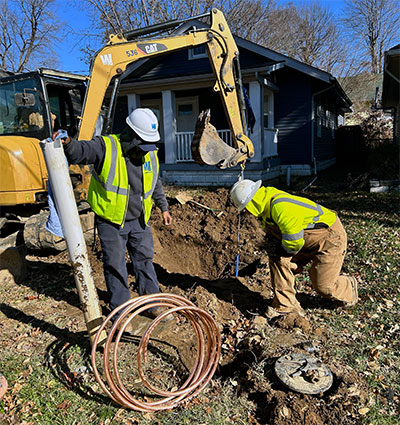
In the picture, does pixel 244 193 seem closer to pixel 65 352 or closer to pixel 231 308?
pixel 231 308

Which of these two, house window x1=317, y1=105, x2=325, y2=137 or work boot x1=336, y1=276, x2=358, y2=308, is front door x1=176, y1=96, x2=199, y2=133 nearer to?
house window x1=317, y1=105, x2=325, y2=137

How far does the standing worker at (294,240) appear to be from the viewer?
3654 mm

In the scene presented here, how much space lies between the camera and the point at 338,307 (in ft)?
13.9

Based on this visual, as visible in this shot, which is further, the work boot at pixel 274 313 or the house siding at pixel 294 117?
the house siding at pixel 294 117

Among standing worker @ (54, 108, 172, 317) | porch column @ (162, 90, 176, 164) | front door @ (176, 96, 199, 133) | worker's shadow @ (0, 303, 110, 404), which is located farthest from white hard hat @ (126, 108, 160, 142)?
front door @ (176, 96, 199, 133)

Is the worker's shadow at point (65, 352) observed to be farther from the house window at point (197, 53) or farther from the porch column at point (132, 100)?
the house window at point (197, 53)

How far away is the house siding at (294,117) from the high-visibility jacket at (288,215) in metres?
11.1

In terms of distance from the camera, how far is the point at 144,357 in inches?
120

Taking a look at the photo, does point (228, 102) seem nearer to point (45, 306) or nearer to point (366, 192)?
point (45, 306)

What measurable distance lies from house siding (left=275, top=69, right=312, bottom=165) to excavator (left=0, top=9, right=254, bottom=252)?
8643 millimetres

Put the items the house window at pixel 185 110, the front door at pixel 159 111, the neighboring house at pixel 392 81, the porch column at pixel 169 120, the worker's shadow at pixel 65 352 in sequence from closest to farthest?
the worker's shadow at pixel 65 352 → the neighboring house at pixel 392 81 → the porch column at pixel 169 120 → the house window at pixel 185 110 → the front door at pixel 159 111

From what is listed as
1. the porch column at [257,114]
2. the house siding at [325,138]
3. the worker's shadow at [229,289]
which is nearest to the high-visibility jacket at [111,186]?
the worker's shadow at [229,289]

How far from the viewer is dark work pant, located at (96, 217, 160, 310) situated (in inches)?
146

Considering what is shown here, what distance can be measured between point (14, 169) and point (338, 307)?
15.7 ft
